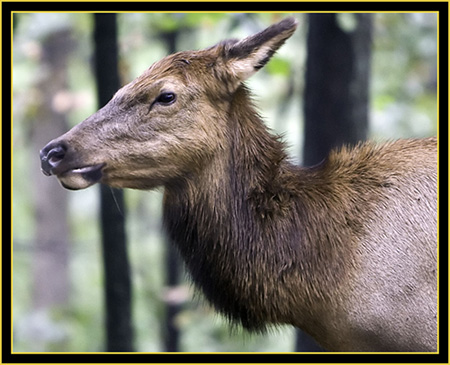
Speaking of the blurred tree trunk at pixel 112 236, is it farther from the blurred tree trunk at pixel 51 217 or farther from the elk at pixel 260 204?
the blurred tree trunk at pixel 51 217

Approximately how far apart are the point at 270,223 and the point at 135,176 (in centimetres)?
88

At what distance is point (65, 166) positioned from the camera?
4227 millimetres

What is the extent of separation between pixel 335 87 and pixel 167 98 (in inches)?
94.8

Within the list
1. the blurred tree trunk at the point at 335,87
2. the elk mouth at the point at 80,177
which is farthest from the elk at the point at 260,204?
the blurred tree trunk at the point at 335,87

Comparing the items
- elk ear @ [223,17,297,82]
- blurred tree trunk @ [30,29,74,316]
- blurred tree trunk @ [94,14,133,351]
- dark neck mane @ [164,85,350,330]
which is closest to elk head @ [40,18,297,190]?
elk ear @ [223,17,297,82]

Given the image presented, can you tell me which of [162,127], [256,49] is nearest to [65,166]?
[162,127]

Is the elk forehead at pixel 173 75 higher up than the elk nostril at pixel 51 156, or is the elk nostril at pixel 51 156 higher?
the elk forehead at pixel 173 75

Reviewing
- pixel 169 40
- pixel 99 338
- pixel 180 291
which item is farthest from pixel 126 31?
pixel 99 338

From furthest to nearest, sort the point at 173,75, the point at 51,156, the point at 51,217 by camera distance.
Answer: the point at 51,217, the point at 173,75, the point at 51,156

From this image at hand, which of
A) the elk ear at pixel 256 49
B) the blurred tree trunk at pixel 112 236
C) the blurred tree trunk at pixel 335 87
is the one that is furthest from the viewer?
→ the blurred tree trunk at pixel 112 236

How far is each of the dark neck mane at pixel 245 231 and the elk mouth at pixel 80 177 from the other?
501 millimetres

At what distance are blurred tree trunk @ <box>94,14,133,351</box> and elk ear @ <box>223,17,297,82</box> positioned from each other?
7.15 ft

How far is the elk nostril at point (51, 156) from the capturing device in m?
4.20

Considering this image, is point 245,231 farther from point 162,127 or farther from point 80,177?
point 80,177
